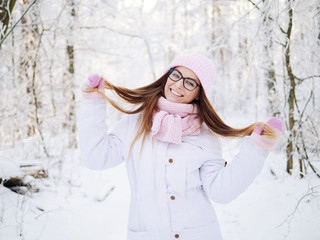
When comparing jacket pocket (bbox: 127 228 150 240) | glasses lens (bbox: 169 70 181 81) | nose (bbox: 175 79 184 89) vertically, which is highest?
glasses lens (bbox: 169 70 181 81)

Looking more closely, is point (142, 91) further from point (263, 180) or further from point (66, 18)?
point (66, 18)

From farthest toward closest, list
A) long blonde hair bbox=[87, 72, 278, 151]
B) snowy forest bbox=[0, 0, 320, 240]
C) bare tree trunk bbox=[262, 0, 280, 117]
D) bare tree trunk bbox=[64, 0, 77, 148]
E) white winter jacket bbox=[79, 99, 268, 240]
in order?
bare tree trunk bbox=[64, 0, 77, 148]
snowy forest bbox=[0, 0, 320, 240]
bare tree trunk bbox=[262, 0, 280, 117]
long blonde hair bbox=[87, 72, 278, 151]
white winter jacket bbox=[79, 99, 268, 240]

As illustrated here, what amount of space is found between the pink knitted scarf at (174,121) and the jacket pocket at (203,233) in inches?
21.1

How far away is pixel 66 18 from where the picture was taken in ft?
15.4

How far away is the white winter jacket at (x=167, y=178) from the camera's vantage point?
1367mm

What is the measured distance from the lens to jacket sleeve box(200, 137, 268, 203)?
1249 mm

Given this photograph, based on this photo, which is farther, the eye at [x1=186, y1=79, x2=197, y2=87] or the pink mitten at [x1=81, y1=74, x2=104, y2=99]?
the eye at [x1=186, y1=79, x2=197, y2=87]

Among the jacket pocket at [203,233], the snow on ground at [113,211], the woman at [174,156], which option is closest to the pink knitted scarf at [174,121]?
the woman at [174,156]

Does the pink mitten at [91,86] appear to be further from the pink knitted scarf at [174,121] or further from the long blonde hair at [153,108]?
the pink knitted scarf at [174,121]

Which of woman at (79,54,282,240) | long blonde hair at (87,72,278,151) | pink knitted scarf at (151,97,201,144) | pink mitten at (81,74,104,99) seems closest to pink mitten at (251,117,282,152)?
woman at (79,54,282,240)

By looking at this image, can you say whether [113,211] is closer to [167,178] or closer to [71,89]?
[167,178]

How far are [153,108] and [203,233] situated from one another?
854mm

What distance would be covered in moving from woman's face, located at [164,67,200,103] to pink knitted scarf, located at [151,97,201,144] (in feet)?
0.20

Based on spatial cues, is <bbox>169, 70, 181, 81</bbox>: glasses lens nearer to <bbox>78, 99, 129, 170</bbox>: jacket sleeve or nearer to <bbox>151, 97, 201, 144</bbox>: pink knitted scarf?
<bbox>151, 97, 201, 144</bbox>: pink knitted scarf
